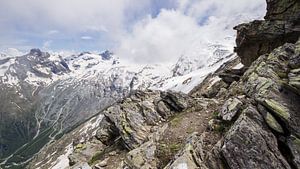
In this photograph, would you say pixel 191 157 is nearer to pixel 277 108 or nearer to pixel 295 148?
pixel 277 108

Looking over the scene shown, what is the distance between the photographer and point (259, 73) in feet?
99.5

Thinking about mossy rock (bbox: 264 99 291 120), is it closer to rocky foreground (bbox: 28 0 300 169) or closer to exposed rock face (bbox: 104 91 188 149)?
rocky foreground (bbox: 28 0 300 169)

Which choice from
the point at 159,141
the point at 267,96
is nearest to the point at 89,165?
the point at 159,141

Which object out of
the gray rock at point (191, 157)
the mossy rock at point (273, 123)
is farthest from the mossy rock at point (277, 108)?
the gray rock at point (191, 157)

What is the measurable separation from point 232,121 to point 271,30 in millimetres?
17569

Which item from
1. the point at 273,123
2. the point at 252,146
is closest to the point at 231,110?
the point at 273,123

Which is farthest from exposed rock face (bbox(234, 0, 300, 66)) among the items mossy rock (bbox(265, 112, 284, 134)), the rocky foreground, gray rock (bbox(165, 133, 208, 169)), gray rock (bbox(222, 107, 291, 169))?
gray rock (bbox(165, 133, 208, 169))

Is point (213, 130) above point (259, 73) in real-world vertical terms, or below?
below

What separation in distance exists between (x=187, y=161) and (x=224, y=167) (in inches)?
127

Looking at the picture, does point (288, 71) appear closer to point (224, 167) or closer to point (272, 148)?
point (272, 148)

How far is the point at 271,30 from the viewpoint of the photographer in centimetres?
4147

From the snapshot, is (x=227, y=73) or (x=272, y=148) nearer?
(x=272, y=148)

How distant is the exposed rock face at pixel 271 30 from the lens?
38247 mm

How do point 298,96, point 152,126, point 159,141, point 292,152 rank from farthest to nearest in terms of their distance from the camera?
point 152,126
point 159,141
point 298,96
point 292,152
